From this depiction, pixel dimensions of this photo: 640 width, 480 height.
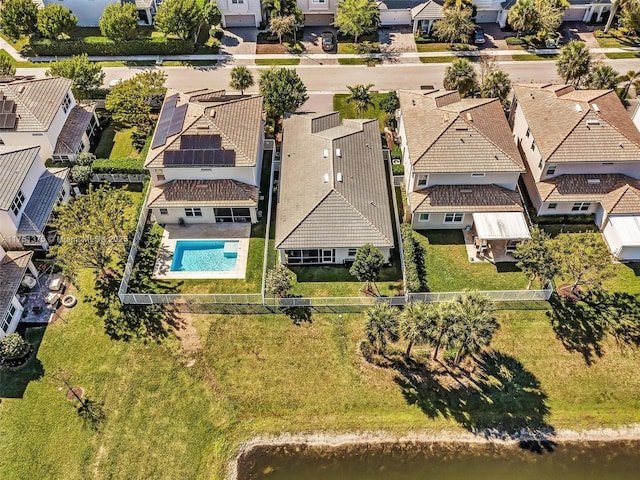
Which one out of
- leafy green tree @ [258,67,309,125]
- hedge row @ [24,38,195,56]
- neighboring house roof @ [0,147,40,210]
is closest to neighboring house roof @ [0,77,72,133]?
neighboring house roof @ [0,147,40,210]

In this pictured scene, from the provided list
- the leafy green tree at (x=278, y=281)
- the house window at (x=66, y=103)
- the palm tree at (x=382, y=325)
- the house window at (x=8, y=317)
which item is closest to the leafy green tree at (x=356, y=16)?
the house window at (x=66, y=103)

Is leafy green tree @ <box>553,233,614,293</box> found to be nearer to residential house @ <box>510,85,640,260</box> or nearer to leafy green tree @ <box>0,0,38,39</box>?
residential house @ <box>510,85,640,260</box>

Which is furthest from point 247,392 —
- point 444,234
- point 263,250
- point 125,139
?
point 125,139

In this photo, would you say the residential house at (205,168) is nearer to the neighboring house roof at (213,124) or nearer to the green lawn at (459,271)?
the neighboring house roof at (213,124)

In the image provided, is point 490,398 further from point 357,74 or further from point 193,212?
point 357,74

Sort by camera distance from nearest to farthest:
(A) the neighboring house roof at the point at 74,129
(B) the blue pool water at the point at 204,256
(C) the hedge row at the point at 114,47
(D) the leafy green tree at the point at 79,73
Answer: (B) the blue pool water at the point at 204,256
(A) the neighboring house roof at the point at 74,129
(D) the leafy green tree at the point at 79,73
(C) the hedge row at the point at 114,47

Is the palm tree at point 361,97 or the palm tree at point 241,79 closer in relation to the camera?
the palm tree at point 361,97

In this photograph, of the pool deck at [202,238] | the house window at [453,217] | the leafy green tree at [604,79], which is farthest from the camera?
the leafy green tree at [604,79]

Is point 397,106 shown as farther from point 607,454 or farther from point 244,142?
point 607,454
